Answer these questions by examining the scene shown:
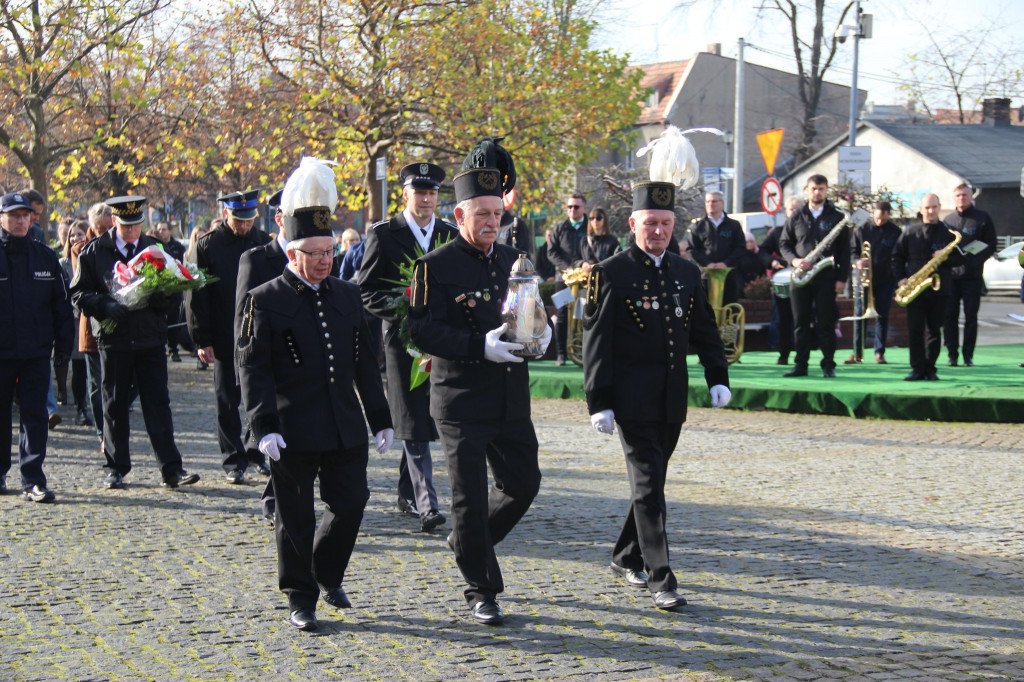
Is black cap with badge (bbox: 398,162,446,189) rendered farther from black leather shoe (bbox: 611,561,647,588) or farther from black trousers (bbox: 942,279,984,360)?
black trousers (bbox: 942,279,984,360)

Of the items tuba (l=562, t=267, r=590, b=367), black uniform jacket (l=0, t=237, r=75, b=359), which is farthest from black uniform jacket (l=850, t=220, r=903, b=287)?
black uniform jacket (l=0, t=237, r=75, b=359)

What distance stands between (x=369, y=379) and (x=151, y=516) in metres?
2.87

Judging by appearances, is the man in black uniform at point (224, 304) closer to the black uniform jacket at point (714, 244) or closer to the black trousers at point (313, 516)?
the black trousers at point (313, 516)

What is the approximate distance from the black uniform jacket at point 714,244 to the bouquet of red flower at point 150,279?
8.20m

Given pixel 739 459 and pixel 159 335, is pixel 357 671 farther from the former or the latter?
pixel 739 459

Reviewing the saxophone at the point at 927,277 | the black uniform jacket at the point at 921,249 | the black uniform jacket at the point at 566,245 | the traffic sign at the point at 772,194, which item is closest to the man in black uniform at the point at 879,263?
the black uniform jacket at the point at 921,249

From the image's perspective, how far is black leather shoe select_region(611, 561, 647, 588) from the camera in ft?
20.2

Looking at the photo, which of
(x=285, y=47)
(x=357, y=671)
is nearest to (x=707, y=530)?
(x=357, y=671)

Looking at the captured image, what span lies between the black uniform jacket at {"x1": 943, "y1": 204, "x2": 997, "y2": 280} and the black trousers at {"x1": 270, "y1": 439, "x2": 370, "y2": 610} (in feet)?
33.1

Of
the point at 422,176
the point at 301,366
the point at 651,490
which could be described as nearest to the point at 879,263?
the point at 422,176

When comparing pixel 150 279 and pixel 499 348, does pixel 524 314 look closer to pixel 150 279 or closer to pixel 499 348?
pixel 499 348

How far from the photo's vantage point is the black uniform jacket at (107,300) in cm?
879

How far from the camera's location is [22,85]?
21.9 m

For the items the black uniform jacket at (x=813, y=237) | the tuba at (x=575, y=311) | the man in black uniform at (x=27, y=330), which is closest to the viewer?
the man in black uniform at (x=27, y=330)
